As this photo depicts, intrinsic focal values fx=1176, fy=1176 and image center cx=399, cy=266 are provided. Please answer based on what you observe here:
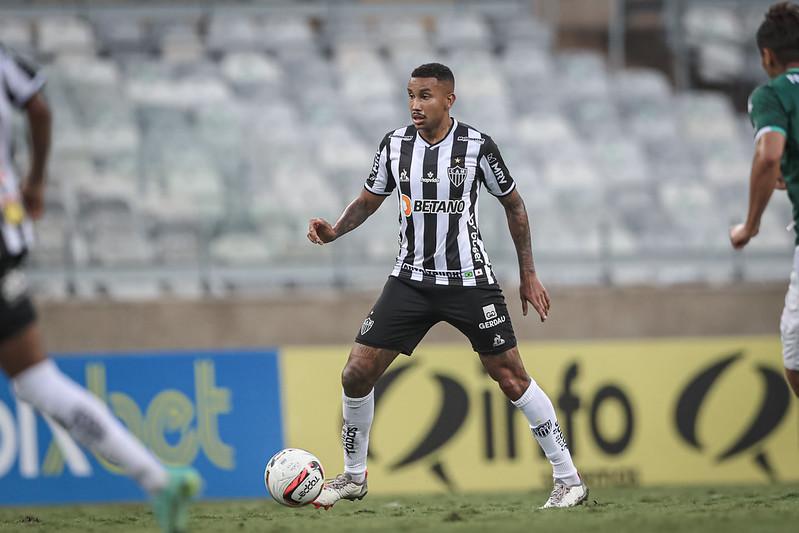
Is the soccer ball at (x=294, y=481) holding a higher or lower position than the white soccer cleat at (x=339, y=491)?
higher

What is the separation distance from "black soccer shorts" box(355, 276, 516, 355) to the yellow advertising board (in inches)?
153

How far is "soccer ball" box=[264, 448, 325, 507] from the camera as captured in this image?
6.62 meters

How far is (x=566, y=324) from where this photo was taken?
11.2 metres

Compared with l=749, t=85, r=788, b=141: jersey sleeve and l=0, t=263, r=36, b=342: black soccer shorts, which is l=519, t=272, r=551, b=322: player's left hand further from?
l=0, t=263, r=36, b=342: black soccer shorts

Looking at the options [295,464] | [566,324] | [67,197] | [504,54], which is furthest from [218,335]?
[504,54]

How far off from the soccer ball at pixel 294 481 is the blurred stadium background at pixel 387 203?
12.0 ft

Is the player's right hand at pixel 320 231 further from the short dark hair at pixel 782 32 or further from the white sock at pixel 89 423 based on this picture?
the short dark hair at pixel 782 32

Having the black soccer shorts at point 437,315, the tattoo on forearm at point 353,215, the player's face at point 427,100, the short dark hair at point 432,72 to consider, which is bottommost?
the black soccer shorts at point 437,315

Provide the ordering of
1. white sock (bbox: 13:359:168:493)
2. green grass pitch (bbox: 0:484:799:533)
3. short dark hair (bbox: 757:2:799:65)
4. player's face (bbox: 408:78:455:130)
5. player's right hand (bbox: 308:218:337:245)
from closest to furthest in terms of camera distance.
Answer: white sock (bbox: 13:359:168:493) → green grass pitch (bbox: 0:484:799:533) → short dark hair (bbox: 757:2:799:65) → player's face (bbox: 408:78:455:130) → player's right hand (bbox: 308:218:337:245)

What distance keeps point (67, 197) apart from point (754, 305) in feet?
21.9

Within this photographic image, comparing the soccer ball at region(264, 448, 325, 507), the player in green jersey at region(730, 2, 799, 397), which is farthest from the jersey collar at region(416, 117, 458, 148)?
the soccer ball at region(264, 448, 325, 507)

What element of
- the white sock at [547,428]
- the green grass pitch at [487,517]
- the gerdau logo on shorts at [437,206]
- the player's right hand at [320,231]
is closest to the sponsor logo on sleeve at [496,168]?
the gerdau logo on shorts at [437,206]

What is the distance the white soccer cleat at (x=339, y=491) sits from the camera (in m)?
6.70

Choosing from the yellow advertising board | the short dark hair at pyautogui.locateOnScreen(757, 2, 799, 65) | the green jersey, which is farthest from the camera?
the yellow advertising board
